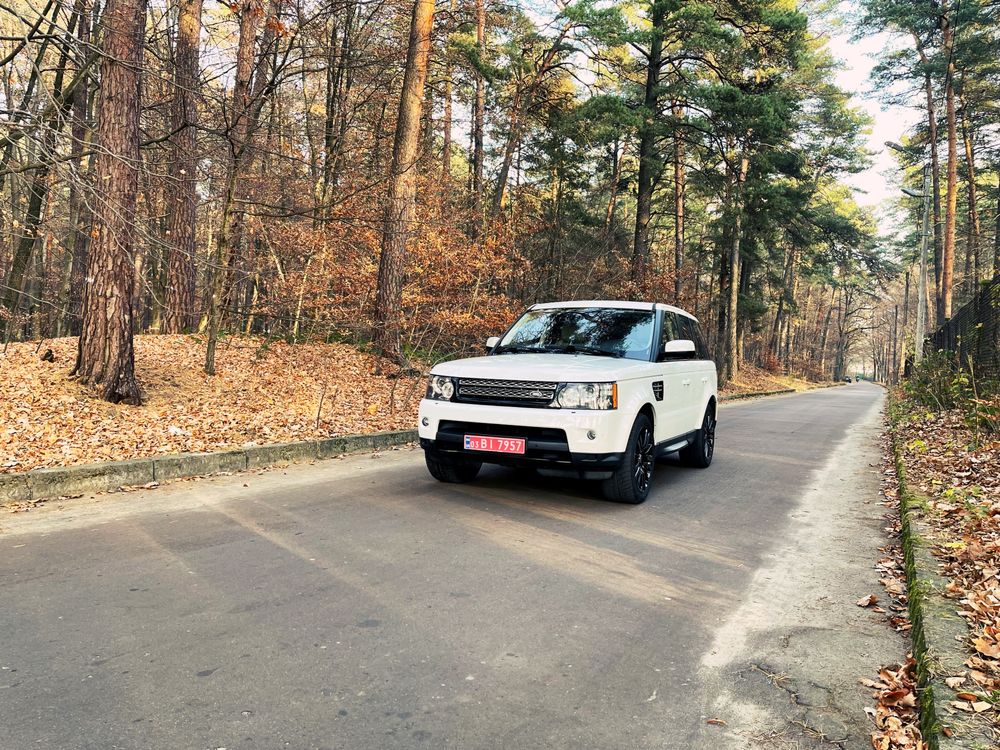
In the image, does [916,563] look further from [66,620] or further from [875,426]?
[875,426]

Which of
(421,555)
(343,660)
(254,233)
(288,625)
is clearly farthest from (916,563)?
(254,233)

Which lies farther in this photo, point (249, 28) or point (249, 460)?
point (249, 28)

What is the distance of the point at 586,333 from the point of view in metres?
7.03

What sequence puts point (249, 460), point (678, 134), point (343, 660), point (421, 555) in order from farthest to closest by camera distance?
point (678, 134), point (249, 460), point (421, 555), point (343, 660)

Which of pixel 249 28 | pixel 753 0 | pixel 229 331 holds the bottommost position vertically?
pixel 229 331

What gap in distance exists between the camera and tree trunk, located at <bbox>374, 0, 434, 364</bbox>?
44.5ft

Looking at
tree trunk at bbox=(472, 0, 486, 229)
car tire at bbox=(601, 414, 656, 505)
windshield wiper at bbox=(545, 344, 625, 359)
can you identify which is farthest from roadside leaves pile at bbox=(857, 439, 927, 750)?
tree trunk at bbox=(472, 0, 486, 229)

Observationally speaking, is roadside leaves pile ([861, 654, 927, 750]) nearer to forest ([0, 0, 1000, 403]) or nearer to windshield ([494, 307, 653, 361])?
windshield ([494, 307, 653, 361])

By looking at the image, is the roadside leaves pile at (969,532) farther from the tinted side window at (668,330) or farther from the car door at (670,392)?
the tinted side window at (668,330)

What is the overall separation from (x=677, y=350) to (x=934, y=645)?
4.02m

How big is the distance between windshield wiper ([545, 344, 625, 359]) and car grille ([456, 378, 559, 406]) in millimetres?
1151

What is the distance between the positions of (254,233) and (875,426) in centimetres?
1676

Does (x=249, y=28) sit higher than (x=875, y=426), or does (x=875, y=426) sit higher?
(x=249, y=28)

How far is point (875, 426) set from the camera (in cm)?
1586
